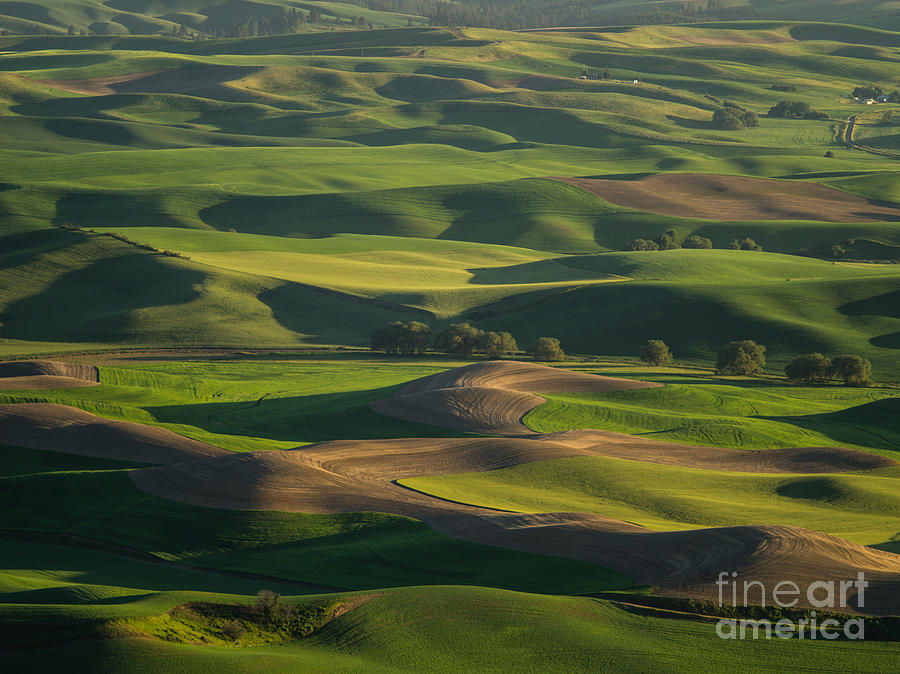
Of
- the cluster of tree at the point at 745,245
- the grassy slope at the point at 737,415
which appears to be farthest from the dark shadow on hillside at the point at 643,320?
the cluster of tree at the point at 745,245

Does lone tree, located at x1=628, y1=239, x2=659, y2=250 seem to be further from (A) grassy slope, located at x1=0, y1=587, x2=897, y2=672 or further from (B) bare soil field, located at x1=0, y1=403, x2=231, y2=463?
(A) grassy slope, located at x1=0, y1=587, x2=897, y2=672

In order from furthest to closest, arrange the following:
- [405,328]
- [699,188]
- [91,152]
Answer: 1. [91,152]
2. [699,188]
3. [405,328]

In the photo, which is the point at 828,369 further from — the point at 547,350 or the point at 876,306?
the point at 876,306

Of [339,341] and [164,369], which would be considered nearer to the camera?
[164,369]

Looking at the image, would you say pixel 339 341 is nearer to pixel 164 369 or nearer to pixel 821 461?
pixel 164 369

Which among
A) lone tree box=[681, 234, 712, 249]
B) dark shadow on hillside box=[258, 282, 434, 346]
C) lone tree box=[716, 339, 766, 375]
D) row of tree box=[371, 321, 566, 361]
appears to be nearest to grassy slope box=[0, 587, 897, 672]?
lone tree box=[716, 339, 766, 375]

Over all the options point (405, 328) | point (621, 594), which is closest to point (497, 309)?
point (405, 328)
